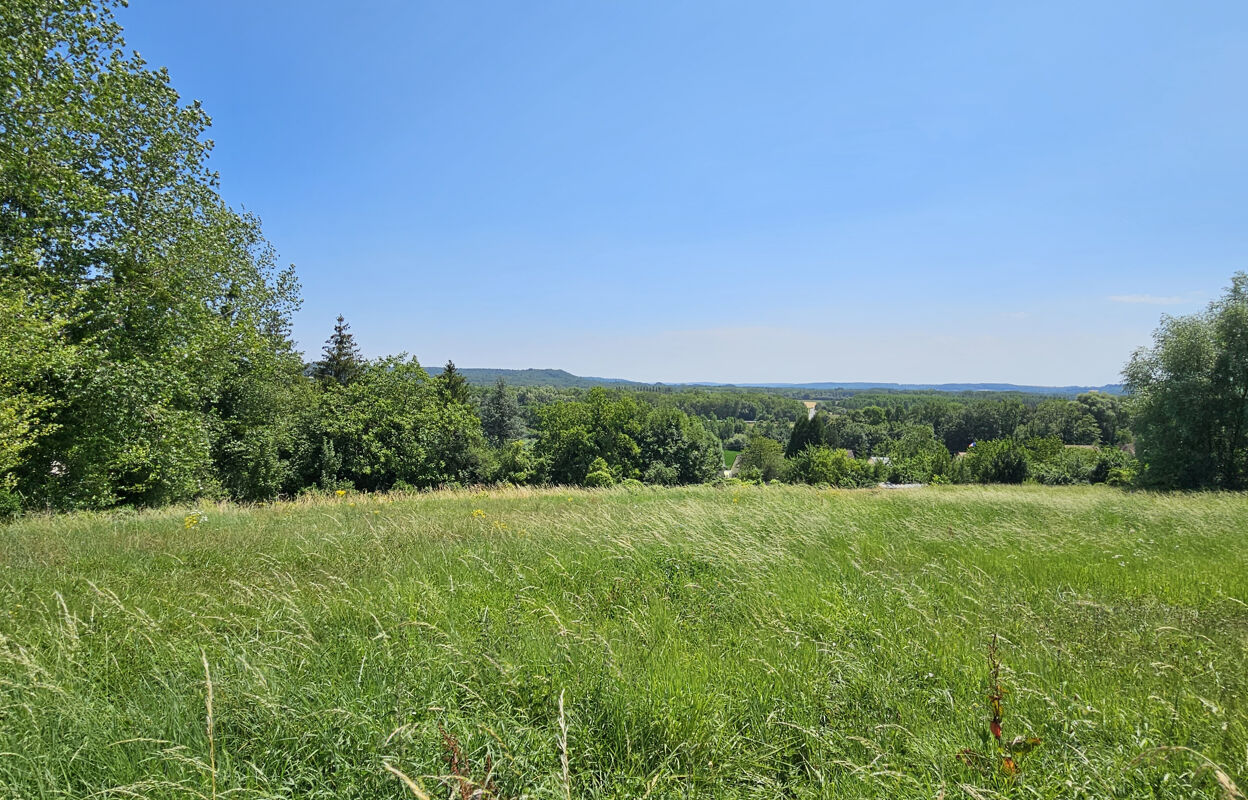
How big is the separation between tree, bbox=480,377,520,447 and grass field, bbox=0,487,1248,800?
62272 millimetres

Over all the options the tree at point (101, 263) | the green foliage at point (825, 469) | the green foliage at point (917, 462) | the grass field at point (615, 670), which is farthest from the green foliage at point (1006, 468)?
the tree at point (101, 263)

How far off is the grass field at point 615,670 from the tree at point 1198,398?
78.8ft

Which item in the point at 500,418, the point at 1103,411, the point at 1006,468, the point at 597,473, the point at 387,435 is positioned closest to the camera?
the point at 387,435

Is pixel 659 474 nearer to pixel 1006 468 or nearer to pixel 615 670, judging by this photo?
pixel 1006 468

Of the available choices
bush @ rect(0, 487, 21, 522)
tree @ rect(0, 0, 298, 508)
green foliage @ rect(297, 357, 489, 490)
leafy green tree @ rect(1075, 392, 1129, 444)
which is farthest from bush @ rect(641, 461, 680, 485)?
leafy green tree @ rect(1075, 392, 1129, 444)

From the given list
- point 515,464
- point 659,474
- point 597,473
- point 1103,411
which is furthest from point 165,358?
point 1103,411

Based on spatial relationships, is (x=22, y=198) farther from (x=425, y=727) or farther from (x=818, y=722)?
(x=818, y=722)

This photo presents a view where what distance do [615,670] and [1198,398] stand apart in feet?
108

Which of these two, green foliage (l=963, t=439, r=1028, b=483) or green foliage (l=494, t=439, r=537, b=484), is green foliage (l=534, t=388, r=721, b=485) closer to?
green foliage (l=494, t=439, r=537, b=484)

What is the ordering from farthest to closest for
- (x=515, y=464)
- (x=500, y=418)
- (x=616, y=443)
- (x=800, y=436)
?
(x=800, y=436), (x=500, y=418), (x=616, y=443), (x=515, y=464)

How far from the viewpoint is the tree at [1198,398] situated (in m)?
21.8

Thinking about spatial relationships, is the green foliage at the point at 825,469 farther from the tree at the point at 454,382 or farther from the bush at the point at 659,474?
the tree at the point at 454,382

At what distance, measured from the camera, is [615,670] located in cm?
304

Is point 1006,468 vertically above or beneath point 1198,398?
beneath
